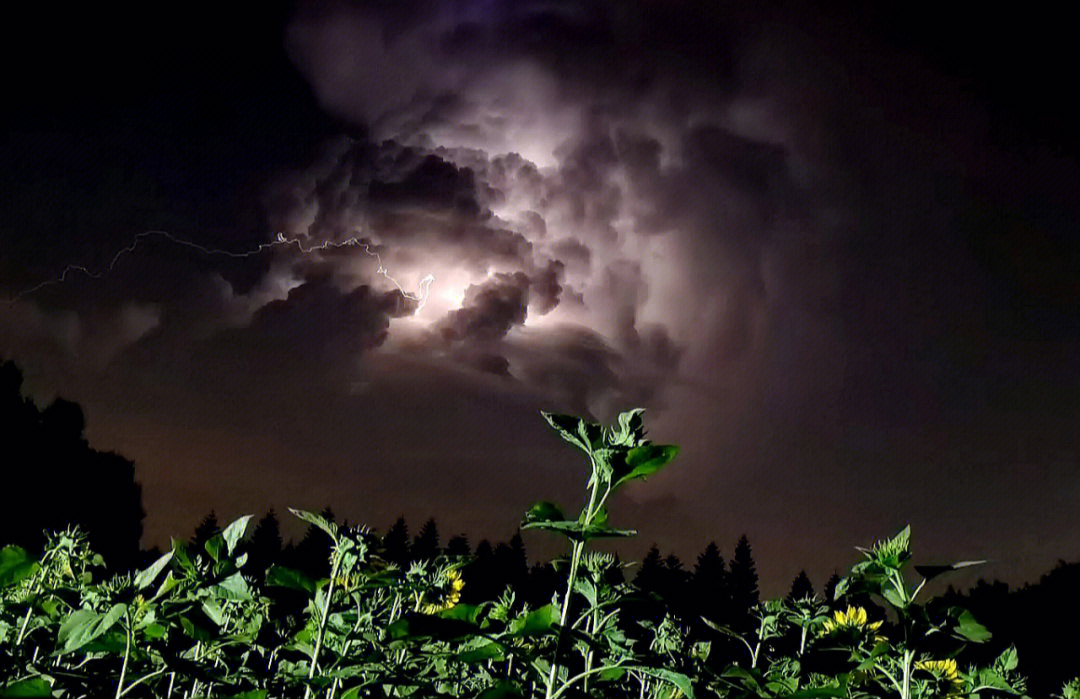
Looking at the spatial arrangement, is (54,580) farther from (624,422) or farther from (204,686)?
(624,422)

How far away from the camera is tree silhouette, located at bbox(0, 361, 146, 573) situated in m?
39.1

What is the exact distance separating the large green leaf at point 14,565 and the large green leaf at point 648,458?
1.44m

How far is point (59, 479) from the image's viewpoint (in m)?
42.0

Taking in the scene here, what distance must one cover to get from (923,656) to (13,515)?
45193mm

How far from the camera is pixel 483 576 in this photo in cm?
5228

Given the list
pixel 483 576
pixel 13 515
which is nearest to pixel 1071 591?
pixel 483 576

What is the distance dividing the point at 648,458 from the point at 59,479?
4892cm

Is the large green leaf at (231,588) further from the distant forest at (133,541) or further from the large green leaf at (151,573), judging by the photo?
the distant forest at (133,541)

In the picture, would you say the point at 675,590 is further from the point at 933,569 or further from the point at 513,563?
the point at 513,563

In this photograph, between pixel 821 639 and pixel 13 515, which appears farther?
pixel 13 515

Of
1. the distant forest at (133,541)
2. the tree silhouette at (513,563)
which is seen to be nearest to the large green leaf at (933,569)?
the distant forest at (133,541)

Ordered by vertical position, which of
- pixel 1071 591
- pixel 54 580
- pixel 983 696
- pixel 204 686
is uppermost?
pixel 1071 591

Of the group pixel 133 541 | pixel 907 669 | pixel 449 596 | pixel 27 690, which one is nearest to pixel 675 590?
pixel 449 596

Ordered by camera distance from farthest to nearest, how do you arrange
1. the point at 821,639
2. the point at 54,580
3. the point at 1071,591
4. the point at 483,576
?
1. the point at 483,576
2. the point at 1071,591
3. the point at 54,580
4. the point at 821,639
